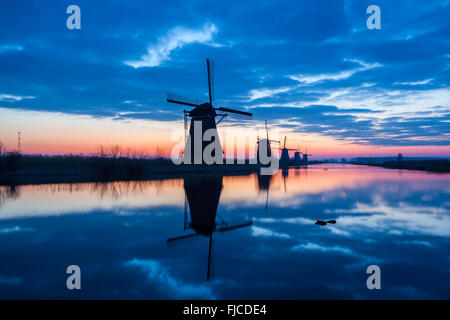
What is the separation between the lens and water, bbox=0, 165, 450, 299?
4.58 m

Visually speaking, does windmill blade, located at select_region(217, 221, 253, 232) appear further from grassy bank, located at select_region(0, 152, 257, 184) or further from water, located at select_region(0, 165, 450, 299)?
grassy bank, located at select_region(0, 152, 257, 184)

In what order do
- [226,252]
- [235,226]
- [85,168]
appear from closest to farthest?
[226,252], [235,226], [85,168]

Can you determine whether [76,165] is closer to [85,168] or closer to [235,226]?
[85,168]

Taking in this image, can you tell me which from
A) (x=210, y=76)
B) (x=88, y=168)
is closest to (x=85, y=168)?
(x=88, y=168)

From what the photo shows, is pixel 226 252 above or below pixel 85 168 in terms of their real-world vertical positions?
below

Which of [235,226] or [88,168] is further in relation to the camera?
[88,168]

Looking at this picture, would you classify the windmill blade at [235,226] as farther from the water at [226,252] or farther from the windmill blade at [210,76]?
the windmill blade at [210,76]

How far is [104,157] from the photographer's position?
36375 millimetres

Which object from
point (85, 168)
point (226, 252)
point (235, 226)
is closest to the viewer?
point (226, 252)

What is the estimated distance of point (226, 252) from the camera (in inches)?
258

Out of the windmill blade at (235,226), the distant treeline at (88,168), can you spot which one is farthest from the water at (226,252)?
the distant treeline at (88,168)

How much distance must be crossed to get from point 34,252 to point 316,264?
6.78 meters

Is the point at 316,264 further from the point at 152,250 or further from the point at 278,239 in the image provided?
the point at 152,250
